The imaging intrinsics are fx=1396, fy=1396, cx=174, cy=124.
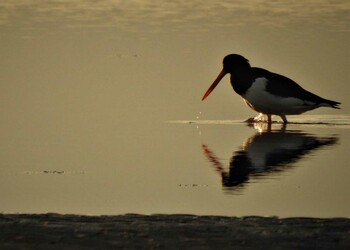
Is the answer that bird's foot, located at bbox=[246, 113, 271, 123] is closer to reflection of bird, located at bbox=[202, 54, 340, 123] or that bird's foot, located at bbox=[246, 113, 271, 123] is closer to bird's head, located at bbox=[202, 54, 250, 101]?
reflection of bird, located at bbox=[202, 54, 340, 123]

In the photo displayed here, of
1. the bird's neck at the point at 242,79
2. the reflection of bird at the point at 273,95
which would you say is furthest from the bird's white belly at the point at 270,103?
the bird's neck at the point at 242,79

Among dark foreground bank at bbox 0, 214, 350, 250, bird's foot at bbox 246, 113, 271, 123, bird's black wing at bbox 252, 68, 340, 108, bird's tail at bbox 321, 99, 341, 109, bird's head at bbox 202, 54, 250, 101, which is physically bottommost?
dark foreground bank at bbox 0, 214, 350, 250

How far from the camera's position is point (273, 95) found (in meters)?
19.0

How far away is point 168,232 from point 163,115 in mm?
8367

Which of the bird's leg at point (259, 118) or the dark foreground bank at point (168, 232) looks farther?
the bird's leg at point (259, 118)

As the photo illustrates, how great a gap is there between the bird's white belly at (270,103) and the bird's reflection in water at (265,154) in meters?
1.11

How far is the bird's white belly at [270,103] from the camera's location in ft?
62.4

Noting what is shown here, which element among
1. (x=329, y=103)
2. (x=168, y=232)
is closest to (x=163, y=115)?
(x=329, y=103)

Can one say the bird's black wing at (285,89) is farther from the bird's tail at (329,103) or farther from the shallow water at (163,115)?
the shallow water at (163,115)

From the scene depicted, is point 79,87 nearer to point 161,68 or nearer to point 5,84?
point 5,84

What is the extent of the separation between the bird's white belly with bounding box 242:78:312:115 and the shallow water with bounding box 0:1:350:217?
23 centimetres

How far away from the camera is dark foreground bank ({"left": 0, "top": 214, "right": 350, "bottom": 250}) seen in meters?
9.42

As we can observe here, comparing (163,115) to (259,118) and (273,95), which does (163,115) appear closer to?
(259,118)

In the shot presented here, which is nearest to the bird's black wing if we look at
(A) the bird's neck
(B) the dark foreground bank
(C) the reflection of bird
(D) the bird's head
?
(C) the reflection of bird
